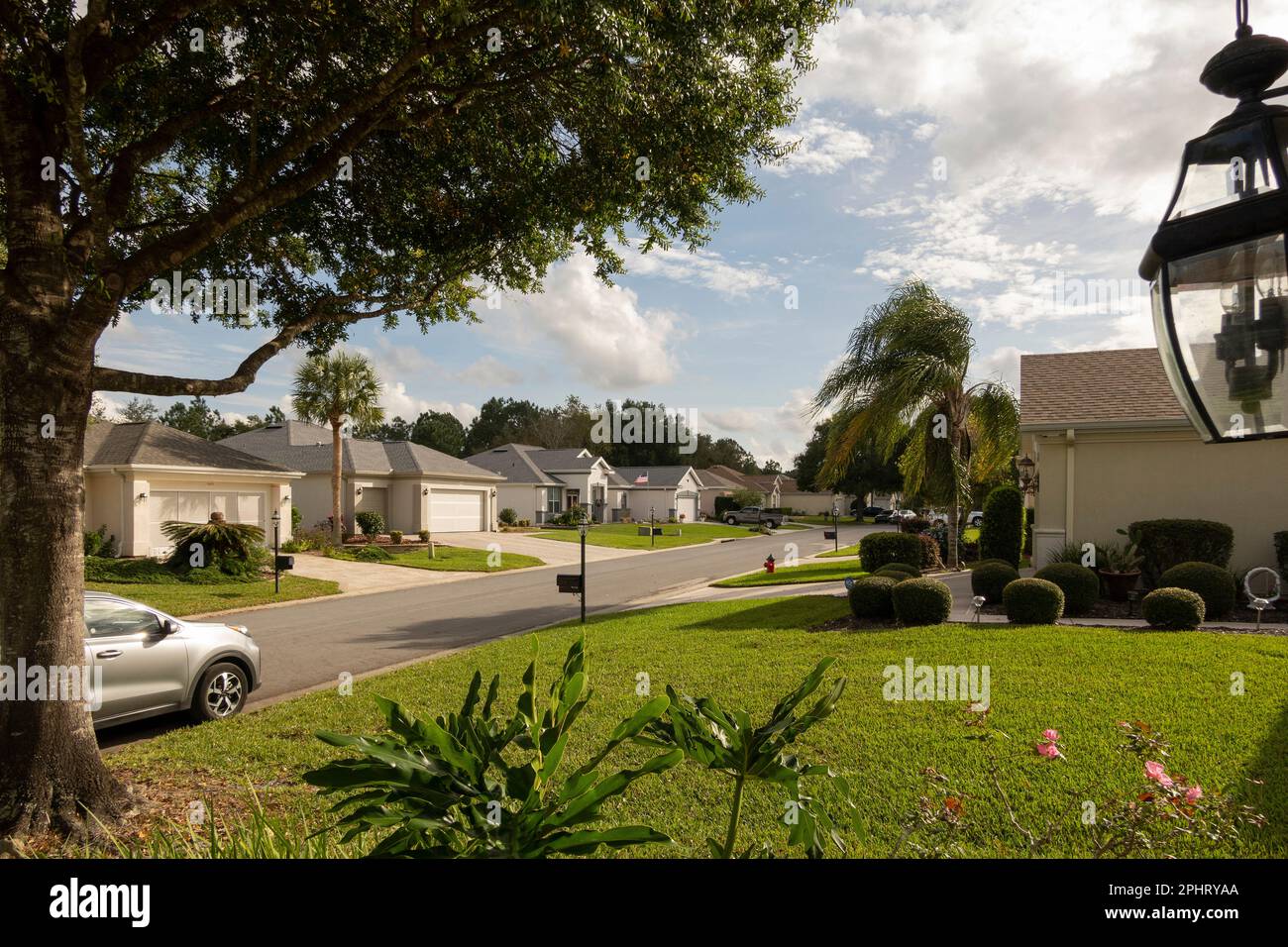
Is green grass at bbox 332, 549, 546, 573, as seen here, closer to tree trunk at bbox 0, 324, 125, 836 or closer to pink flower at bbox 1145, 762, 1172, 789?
tree trunk at bbox 0, 324, 125, 836

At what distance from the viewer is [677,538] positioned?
42.6m

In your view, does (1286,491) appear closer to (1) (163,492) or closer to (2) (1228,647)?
(2) (1228,647)

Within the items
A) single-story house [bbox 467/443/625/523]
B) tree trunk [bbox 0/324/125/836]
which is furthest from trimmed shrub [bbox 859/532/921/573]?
single-story house [bbox 467/443/625/523]

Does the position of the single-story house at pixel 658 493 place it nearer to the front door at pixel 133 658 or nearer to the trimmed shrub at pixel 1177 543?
the trimmed shrub at pixel 1177 543

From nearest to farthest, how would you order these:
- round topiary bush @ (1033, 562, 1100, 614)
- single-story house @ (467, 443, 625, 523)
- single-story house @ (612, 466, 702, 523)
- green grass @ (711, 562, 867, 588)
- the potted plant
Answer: round topiary bush @ (1033, 562, 1100, 614), the potted plant, green grass @ (711, 562, 867, 588), single-story house @ (467, 443, 625, 523), single-story house @ (612, 466, 702, 523)

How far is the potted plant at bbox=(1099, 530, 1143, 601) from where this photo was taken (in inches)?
508

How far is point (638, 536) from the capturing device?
44.2 metres

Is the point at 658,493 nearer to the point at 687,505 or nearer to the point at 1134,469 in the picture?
the point at 687,505

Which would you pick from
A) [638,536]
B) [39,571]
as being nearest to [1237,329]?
[39,571]

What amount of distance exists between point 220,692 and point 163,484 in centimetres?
1955

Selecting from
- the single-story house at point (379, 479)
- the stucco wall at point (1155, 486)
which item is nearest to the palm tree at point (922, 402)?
the stucco wall at point (1155, 486)

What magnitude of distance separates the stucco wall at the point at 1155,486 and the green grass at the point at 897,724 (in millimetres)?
5209

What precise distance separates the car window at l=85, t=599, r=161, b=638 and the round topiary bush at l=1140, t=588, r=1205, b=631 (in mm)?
12748
